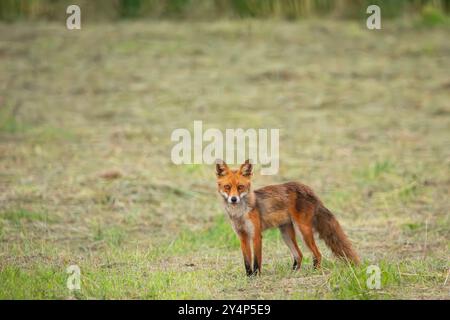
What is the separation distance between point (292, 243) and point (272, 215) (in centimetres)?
39

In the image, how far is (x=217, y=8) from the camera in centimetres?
2077

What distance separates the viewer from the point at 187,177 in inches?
485

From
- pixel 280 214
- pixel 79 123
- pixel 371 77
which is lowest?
pixel 280 214

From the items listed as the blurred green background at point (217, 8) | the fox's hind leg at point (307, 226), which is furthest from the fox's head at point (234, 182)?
the blurred green background at point (217, 8)

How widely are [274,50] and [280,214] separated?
37.6 ft

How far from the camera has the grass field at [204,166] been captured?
7.59m

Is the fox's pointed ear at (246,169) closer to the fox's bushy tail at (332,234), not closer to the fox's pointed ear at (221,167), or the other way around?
the fox's pointed ear at (221,167)

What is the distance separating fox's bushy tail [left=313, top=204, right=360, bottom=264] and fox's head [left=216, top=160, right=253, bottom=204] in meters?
0.76

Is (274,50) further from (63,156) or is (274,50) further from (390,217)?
(390,217)

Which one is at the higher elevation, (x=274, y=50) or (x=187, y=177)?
(x=274, y=50)

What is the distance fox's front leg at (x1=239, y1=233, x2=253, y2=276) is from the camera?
7547 mm

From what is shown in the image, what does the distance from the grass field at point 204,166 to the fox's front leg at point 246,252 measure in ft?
0.51
